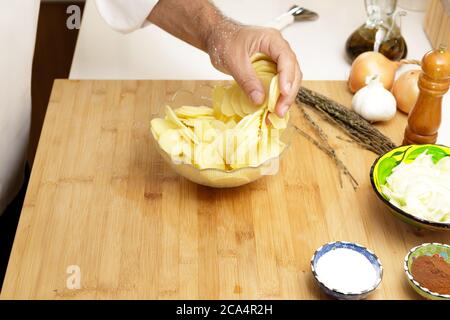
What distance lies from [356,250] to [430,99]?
0.41 metres

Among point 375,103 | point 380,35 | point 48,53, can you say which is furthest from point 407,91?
point 48,53

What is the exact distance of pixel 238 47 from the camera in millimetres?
1444

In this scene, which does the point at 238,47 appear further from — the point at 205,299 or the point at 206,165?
the point at 205,299

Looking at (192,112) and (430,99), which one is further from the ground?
(430,99)

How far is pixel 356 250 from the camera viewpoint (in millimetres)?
1229

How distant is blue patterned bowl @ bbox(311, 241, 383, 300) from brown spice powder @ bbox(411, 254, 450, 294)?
63 millimetres

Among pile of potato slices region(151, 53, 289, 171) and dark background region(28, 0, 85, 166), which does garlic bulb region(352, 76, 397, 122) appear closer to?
pile of potato slices region(151, 53, 289, 171)

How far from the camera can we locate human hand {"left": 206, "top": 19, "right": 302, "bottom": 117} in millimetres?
1357

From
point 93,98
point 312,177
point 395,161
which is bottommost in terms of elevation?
point 93,98

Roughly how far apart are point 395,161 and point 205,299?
488mm

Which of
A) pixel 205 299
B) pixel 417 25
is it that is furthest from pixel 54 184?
pixel 417 25

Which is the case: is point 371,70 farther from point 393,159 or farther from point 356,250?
point 356,250
